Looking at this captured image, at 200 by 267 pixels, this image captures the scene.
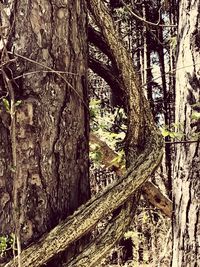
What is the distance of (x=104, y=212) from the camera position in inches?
48.2

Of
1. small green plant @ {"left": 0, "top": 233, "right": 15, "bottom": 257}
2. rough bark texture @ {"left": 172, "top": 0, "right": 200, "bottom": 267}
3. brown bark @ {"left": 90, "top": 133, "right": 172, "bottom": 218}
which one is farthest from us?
rough bark texture @ {"left": 172, "top": 0, "right": 200, "bottom": 267}

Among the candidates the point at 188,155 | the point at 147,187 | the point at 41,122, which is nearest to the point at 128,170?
the point at 41,122

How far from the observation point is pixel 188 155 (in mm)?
2742

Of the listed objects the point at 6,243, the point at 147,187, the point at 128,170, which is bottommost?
the point at 147,187

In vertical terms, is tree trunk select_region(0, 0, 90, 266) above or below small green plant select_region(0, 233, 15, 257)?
above

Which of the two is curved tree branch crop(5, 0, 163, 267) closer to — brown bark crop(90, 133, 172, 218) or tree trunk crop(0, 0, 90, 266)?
tree trunk crop(0, 0, 90, 266)

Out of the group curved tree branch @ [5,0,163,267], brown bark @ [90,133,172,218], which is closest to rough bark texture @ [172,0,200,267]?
brown bark @ [90,133,172,218]

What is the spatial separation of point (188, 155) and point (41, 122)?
168 centimetres

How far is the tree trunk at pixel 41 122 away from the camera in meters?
1.16

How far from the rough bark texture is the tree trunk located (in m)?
1.47

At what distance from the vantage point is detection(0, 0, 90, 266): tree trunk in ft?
3.79

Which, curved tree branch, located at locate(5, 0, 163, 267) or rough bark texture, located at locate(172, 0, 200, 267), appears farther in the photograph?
rough bark texture, located at locate(172, 0, 200, 267)

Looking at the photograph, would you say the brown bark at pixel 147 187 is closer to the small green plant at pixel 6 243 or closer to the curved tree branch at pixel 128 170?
the curved tree branch at pixel 128 170

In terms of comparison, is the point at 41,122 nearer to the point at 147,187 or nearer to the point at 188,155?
the point at 147,187
